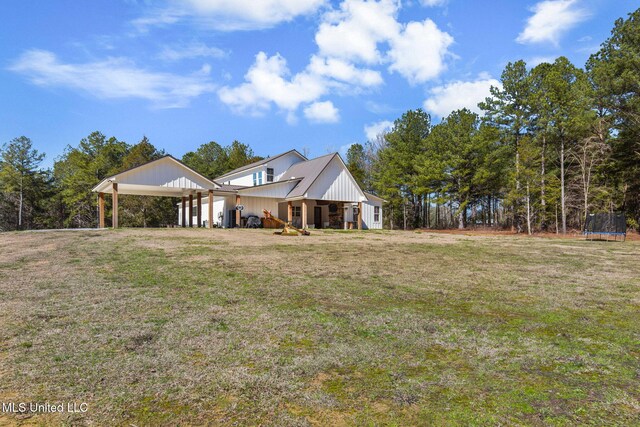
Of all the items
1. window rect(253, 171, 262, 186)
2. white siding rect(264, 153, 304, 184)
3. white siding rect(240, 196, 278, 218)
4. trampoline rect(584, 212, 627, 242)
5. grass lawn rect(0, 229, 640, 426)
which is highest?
white siding rect(264, 153, 304, 184)

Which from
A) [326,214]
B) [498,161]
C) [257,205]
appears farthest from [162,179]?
[498,161]

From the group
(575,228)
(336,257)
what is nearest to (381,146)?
(575,228)

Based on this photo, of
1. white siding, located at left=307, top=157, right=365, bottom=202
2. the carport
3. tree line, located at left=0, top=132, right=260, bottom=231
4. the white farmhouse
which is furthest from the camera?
tree line, located at left=0, top=132, right=260, bottom=231

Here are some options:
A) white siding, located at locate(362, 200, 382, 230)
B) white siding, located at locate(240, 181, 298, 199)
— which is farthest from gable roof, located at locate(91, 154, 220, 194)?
white siding, located at locate(362, 200, 382, 230)

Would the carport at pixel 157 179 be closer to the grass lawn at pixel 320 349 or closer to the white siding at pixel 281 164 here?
the white siding at pixel 281 164

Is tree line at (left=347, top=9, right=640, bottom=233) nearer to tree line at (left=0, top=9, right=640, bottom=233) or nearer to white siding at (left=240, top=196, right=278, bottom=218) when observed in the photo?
tree line at (left=0, top=9, right=640, bottom=233)

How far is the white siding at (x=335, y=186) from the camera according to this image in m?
25.2

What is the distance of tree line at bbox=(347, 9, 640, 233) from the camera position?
77.0ft

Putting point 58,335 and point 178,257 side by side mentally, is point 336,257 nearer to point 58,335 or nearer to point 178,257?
point 178,257

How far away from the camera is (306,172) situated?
1077 inches

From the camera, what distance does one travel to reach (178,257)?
9180 mm

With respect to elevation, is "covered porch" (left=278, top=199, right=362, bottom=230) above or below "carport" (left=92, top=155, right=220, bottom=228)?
below

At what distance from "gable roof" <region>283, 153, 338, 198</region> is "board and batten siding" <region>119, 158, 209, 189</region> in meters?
6.40

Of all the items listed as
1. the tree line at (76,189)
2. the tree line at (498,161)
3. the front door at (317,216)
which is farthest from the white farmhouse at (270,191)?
the tree line at (76,189)
